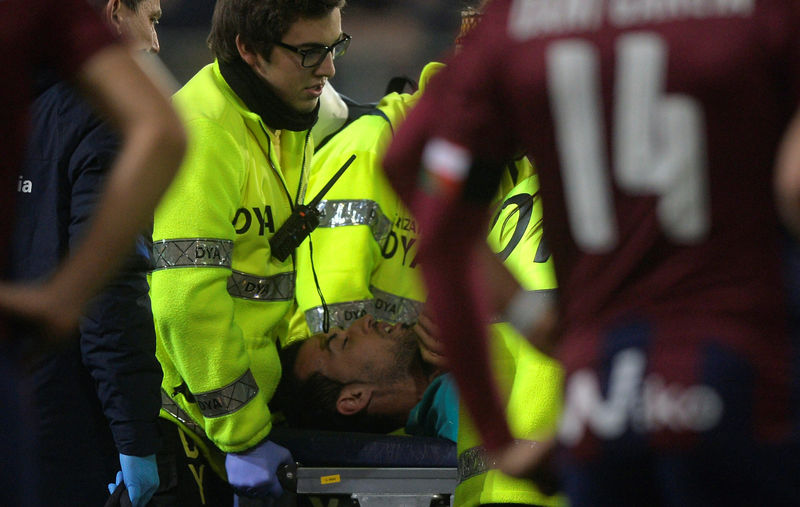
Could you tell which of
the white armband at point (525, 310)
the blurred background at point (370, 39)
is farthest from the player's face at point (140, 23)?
the blurred background at point (370, 39)

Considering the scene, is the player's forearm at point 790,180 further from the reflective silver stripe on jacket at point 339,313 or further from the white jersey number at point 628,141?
the reflective silver stripe on jacket at point 339,313

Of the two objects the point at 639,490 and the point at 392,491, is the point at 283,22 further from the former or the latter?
the point at 639,490

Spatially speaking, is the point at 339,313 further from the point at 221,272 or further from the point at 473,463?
the point at 473,463

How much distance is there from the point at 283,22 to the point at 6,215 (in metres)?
2.34

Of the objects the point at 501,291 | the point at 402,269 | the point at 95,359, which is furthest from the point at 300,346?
the point at 501,291

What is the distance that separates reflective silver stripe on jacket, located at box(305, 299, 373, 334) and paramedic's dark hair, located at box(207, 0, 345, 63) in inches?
37.0

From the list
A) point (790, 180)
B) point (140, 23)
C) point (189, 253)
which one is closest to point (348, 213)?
point (140, 23)

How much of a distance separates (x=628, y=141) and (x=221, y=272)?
2131 mm

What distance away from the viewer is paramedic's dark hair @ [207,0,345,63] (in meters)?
3.87

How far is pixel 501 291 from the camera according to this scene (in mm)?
1842

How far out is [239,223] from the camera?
12.1 ft

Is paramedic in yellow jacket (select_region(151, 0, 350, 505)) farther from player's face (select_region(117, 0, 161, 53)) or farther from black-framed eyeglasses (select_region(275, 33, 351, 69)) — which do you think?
player's face (select_region(117, 0, 161, 53))

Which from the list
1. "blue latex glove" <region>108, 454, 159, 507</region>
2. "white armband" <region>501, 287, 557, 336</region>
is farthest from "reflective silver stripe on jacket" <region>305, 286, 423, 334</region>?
"white armband" <region>501, 287, 557, 336</region>

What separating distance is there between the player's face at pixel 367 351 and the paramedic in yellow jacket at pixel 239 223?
22 centimetres
